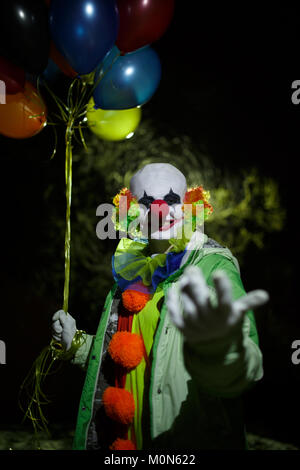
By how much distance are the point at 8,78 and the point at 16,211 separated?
248cm

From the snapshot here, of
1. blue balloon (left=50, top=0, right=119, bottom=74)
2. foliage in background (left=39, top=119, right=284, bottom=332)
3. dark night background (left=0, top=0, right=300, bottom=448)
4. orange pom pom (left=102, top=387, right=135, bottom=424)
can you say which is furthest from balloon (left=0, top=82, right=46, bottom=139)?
foliage in background (left=39, top=119, right=284, bottom=332)

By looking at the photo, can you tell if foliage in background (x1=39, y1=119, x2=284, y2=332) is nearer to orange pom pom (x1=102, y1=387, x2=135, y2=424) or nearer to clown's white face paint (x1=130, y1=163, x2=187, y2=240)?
clown's white face paint (x1=130, y1=163, x2=187, y2=240)

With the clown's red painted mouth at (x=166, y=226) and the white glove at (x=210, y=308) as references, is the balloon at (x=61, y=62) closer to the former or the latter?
the clown's red painted mouth at (x=166, y=226)

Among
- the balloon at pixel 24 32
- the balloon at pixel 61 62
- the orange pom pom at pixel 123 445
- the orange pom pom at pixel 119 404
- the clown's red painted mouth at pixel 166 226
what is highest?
the balloon at pixel 61 62

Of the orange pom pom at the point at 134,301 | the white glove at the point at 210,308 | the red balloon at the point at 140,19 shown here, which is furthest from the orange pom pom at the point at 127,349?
the red balloon at the point at 140,19

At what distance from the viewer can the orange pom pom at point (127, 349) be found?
4.24ft

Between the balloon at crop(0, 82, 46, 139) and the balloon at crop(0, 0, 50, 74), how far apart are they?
7.2 inches

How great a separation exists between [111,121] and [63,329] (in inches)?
49.9

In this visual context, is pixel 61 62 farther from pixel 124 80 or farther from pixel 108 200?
pixel 108 200

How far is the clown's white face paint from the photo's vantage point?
149 cm

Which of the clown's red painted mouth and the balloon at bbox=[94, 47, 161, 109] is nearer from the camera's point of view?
the clown's red painted mouth

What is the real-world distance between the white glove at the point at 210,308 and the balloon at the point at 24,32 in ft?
4.16

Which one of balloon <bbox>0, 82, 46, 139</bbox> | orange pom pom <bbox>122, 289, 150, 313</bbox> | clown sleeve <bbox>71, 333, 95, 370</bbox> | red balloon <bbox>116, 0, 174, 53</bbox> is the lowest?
clown sleeve <bbox>71, 333, 95, 370</bbox>

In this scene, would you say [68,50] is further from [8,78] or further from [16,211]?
[16,211]
